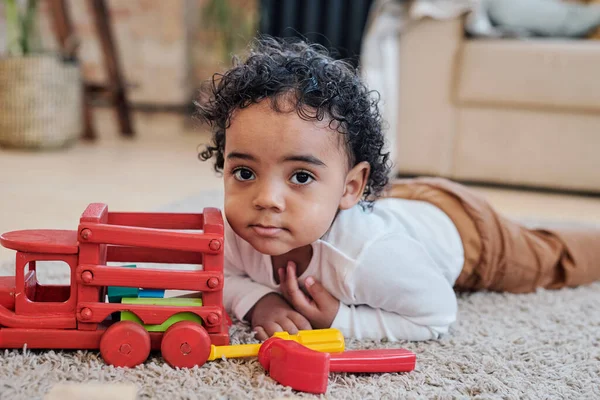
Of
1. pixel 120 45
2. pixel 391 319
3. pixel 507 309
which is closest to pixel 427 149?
pixel 507 309

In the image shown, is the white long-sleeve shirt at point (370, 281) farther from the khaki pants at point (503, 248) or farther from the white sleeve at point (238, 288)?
the khaki pants at point (503, 248)

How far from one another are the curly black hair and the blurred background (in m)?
0.71

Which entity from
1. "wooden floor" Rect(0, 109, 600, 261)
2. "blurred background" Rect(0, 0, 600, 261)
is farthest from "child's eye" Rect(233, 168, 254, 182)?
"blurred background" Rect(0, 0, 600, 261)

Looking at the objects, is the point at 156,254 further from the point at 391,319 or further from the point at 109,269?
the point at 391,319

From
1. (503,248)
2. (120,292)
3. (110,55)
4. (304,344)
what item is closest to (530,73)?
(503,248)

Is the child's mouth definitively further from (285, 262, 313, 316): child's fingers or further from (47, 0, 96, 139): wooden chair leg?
(47, 0, 96, 139): wooden chair leg

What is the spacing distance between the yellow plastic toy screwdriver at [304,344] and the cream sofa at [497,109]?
1.49m

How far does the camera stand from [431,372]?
2.67 ft

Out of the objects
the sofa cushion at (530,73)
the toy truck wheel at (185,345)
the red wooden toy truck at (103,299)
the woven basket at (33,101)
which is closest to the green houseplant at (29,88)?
the woven basket at (33,101)

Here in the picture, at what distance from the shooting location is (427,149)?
2223 millimetres

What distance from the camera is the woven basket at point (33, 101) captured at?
2479 millimetres

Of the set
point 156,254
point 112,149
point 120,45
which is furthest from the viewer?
point 120,45

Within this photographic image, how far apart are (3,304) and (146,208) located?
2.78 ft

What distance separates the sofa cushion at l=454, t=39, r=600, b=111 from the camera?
6.50ft
